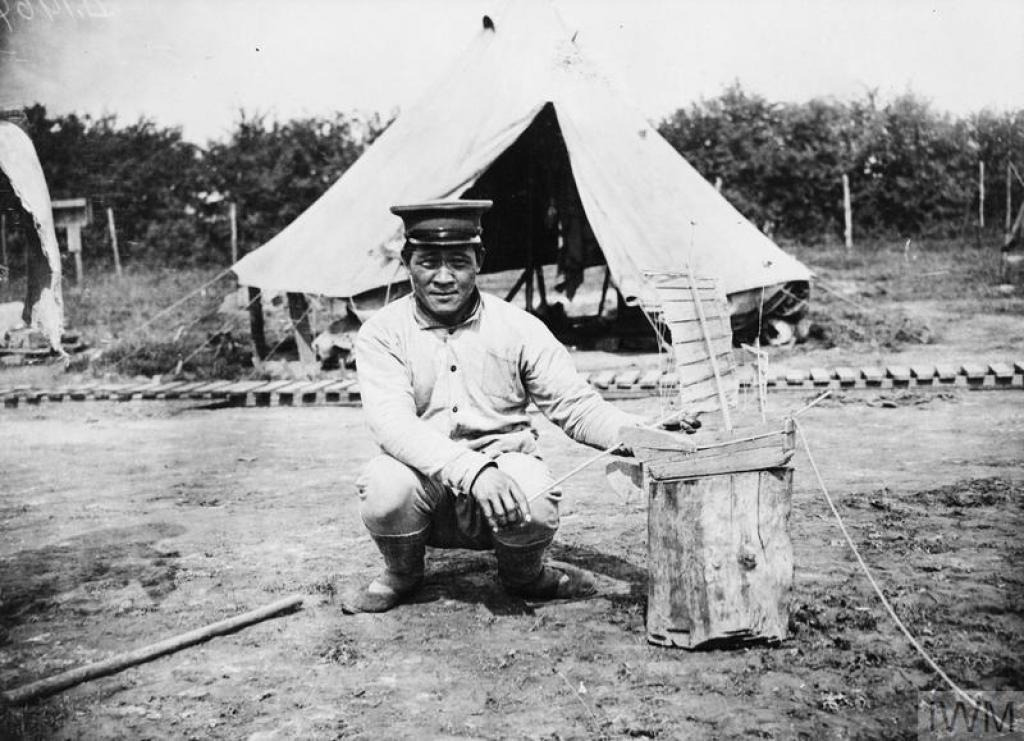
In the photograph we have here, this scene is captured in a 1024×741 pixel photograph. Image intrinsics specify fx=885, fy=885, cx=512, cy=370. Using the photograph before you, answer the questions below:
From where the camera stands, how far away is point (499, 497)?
2.72 meters

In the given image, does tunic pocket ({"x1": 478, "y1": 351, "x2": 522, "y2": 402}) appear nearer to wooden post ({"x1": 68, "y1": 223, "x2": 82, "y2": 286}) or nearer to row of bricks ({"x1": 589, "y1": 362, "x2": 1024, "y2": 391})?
Answer: row of bricks ({"x1": 589, "y1": 362, "x2": 1024, "y2": 391})

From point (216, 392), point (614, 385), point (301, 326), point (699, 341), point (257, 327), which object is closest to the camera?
point (699, 341)

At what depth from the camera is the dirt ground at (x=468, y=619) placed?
233cm

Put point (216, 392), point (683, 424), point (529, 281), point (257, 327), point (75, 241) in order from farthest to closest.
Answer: point (75, 241), point (529, 281), point (257, 327), point (216, 392), point (683, 424)

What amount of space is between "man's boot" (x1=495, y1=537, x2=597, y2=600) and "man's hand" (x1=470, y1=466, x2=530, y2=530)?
273 millimetres

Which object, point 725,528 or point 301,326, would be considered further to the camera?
point 301,326

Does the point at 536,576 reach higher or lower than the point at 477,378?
lower

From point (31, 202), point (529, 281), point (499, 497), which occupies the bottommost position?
point (499, 497)

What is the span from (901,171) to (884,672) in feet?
69.3

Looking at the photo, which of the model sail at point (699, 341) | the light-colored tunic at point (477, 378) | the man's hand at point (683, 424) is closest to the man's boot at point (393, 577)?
the light-colored tunic at point (477, 378)

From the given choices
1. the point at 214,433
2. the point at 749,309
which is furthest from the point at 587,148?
the point at 214,433

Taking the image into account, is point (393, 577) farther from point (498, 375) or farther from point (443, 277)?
point (443, 277)

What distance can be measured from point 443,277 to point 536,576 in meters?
1.09

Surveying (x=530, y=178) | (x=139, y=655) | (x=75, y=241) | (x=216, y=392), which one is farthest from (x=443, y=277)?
(x=75, y=241)
